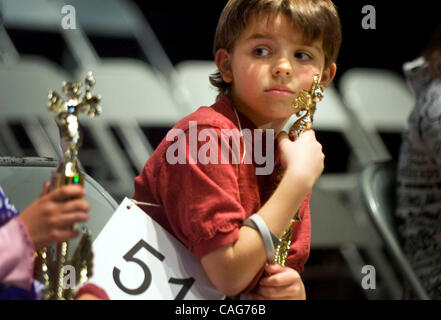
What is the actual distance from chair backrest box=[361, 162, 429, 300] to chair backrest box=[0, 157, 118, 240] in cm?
46

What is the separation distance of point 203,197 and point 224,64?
179 millimetres

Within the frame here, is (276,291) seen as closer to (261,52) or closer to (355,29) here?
(261,52)

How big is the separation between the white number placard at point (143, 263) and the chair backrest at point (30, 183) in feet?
0.10

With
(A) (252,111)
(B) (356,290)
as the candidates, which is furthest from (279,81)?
(B) (356,290)

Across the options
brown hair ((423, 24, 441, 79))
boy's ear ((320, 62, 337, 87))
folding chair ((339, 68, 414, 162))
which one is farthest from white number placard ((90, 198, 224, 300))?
folding chair ((339, 68, 414, 162))

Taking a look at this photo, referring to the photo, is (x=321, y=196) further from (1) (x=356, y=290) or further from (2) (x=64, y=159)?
(2) (x=64, y=159)

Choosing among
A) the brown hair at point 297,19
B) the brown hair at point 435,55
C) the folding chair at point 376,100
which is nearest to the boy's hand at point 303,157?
the brown hair at point 297,19

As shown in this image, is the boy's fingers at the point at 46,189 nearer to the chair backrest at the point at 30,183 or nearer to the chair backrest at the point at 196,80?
the chair backrest at the point at 30,183

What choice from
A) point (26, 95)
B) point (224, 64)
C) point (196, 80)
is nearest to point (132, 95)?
point (196, 80)

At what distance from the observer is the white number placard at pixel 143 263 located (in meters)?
0.51

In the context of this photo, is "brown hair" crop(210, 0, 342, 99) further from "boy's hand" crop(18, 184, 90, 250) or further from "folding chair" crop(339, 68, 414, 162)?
"folding chair" crop(339, 68, 414, 162)

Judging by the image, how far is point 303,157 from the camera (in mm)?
546

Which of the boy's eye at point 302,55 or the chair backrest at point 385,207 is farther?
the chair backrest at point 385,207

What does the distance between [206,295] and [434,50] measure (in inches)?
25.7
